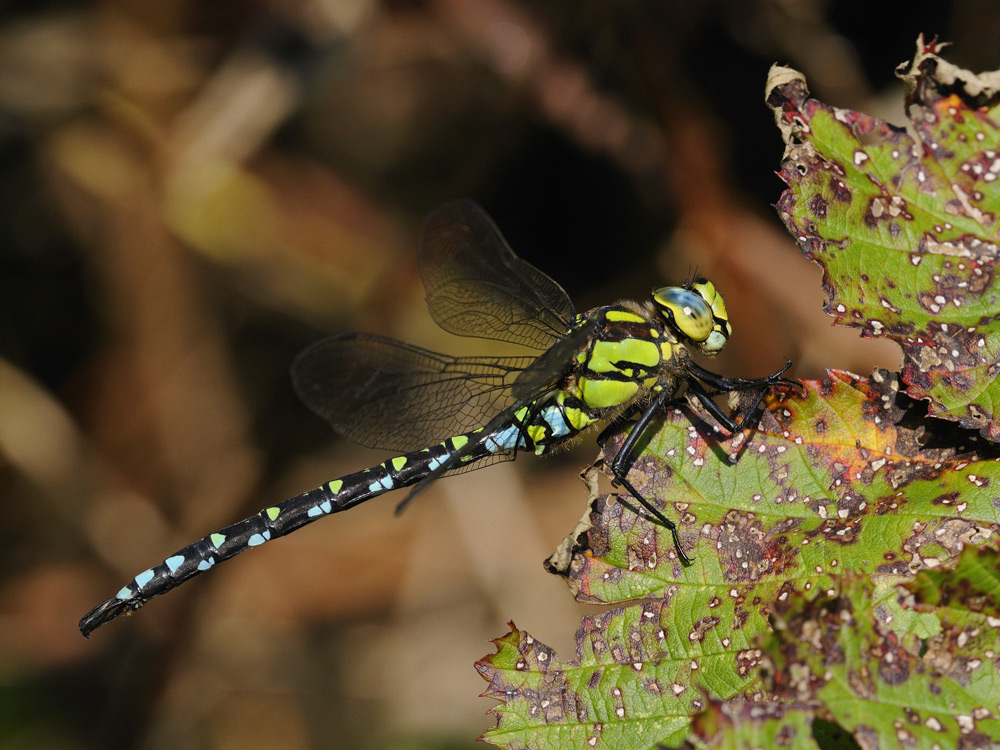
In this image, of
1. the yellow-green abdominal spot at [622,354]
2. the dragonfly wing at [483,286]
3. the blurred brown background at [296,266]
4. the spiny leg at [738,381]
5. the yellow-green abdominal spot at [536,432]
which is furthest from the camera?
the blurred brown background at [296,266]

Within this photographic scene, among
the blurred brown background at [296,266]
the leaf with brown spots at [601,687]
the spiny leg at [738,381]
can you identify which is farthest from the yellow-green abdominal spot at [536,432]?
the blurred brown background at [296,266]

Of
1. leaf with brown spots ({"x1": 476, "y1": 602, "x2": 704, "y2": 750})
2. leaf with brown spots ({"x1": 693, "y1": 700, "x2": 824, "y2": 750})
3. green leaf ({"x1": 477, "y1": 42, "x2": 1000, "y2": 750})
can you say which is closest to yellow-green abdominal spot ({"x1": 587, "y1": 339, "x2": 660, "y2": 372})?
green leaf ({"x1": 477, "y1": 42, "x2": 1000, "y2": 750})

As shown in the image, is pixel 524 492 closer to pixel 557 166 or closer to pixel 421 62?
pixel 557 166

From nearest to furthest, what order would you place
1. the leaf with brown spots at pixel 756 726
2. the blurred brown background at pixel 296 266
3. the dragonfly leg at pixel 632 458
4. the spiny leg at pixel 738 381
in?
the leaf with brown spots at pixel 756 726 → the dragonfly leg at pixel 632 458 → the spiny leg at pixel 738 381 → the blurred brown background at pixel 296 266

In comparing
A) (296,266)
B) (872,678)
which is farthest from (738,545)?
(296,266)

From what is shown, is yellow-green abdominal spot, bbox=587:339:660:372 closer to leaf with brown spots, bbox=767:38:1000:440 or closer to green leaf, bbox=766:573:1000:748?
leaf with brown spots, bbox=767:38:1000:440

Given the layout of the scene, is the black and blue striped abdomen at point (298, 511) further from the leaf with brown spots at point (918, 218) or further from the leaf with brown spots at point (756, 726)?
the leaf with brown spots at point (756, 726)

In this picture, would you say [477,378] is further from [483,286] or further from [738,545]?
[738,545]
